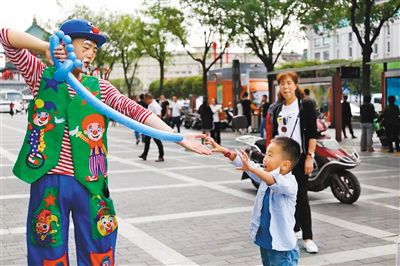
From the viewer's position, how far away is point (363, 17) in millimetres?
18031

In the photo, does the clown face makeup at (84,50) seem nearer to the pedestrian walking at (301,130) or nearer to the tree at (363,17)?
the pedestrian walking at (301,130)

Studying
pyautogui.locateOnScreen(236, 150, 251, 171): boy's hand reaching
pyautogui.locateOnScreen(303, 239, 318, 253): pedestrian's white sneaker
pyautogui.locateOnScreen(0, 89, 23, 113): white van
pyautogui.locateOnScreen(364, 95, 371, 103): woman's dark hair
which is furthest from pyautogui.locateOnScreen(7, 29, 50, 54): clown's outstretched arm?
pyautogui.locateOnScreen(0, 89, 23, 113): white van

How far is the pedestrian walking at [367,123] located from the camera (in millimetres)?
15531

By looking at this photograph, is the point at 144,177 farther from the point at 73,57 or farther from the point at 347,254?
the point at 73,57

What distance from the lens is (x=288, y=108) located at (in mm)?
5305

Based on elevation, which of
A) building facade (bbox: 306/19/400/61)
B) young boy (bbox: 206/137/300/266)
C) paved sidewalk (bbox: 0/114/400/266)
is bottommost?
paved sidewalk (bbox: 0/114/400/266)

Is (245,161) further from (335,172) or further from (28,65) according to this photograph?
(335,172)

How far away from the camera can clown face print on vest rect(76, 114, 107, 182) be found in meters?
2.86

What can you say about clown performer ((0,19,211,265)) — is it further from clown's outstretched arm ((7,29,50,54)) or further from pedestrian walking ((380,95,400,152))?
pedestrian walking ((380,95,400,152))

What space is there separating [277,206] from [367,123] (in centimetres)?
1272

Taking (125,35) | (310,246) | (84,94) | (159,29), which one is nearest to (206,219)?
(310,246)

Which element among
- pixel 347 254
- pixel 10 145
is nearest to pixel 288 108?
pixel 347 254

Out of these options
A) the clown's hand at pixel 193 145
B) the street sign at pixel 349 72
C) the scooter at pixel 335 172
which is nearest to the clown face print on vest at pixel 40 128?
the clown's hand at pixel 193 145

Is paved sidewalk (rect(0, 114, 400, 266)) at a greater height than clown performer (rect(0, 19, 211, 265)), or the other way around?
clown performer (rect(0, 19, 211, 265))
